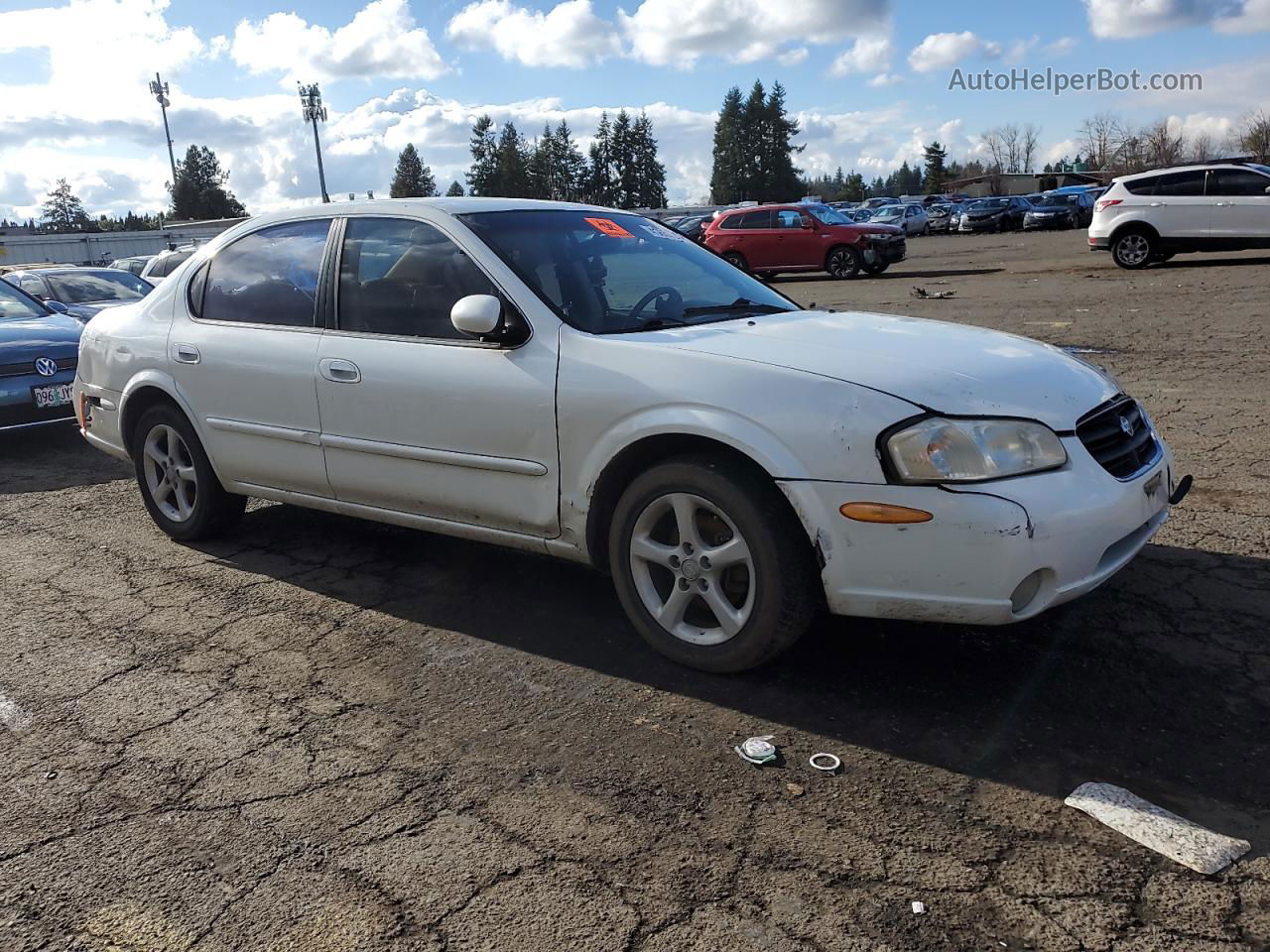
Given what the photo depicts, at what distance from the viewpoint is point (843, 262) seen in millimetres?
23859

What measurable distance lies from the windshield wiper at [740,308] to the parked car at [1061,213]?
42392 mm

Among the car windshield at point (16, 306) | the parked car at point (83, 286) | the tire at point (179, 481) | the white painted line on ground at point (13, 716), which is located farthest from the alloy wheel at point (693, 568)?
the parked car at point (83, 286)

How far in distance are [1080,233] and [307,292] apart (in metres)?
39.0

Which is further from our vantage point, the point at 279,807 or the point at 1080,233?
the point at 1080,233

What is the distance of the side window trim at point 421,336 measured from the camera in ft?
12.9

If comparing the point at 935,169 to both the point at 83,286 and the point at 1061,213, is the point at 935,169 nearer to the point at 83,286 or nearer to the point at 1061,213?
the point at 1061,213

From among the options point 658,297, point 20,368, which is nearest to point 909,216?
point 20,368

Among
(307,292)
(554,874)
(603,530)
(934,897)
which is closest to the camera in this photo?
(934,897)

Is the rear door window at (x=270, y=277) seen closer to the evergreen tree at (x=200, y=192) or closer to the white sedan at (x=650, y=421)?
the white sedan at (x=650, y=421)

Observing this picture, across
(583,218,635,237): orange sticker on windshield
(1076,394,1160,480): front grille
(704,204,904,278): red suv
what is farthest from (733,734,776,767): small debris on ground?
(704,204,904,278): red suv

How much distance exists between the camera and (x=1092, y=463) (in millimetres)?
3264

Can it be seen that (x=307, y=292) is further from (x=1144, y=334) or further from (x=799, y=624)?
(x=1144, y=334)

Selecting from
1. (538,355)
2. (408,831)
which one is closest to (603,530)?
(538,355)

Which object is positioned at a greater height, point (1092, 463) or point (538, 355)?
point (538, 355)
